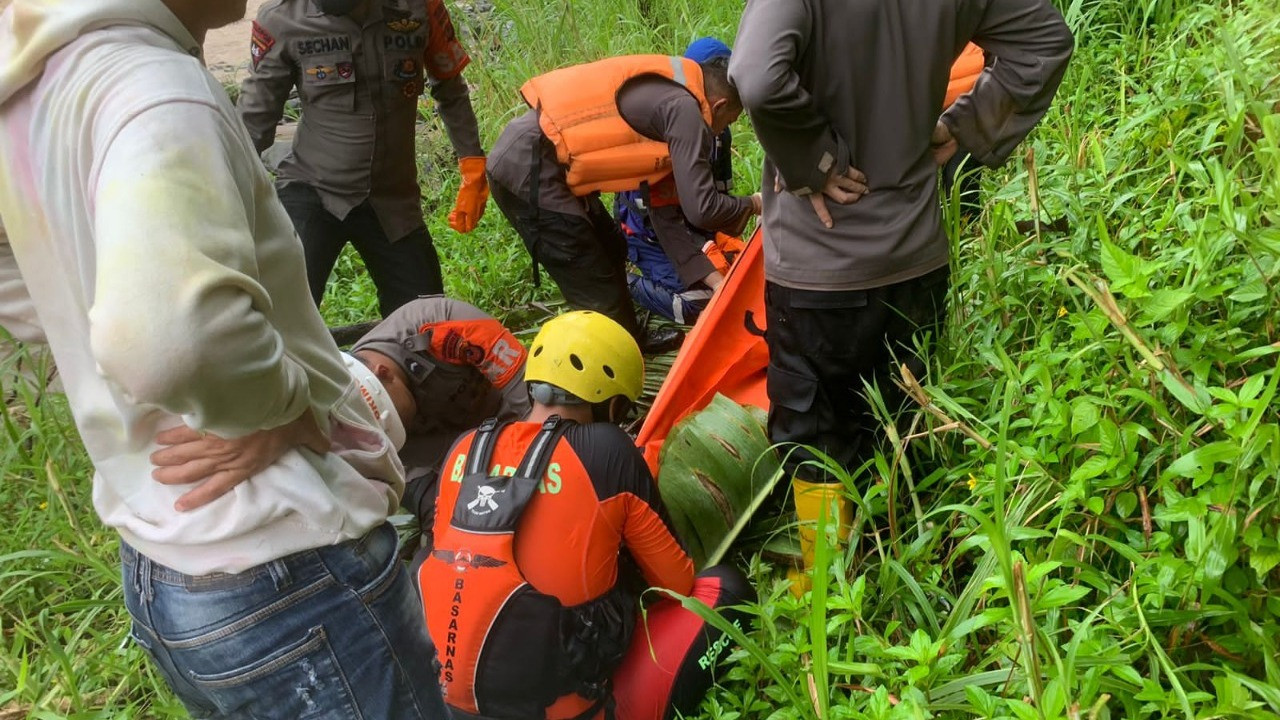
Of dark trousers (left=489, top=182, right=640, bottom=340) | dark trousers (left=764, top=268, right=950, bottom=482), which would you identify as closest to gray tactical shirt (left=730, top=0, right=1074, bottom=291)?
dark trousers (left=764, top=268, right=950, bottom=482)

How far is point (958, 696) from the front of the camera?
1526 mm

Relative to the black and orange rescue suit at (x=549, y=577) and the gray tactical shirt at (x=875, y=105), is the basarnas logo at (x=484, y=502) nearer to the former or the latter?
the black and orange rescue suit at (x=549, y=577)

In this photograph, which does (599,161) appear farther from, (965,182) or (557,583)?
(557,583)

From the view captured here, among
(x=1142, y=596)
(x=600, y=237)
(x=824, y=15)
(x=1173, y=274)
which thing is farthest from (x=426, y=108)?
(x=1142, y=596)

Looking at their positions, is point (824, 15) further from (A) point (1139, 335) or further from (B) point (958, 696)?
(B) point (958, 696)

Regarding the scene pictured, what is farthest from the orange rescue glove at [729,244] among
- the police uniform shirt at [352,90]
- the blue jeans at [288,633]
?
the blue jeans at [288,633]

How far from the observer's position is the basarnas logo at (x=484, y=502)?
2260 mm

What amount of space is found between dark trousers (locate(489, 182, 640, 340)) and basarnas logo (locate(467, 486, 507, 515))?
182 cm

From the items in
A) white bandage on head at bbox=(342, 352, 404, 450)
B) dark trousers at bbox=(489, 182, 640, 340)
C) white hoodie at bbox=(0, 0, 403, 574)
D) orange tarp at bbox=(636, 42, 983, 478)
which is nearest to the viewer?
white hoodie at bbox=(0, 0, 403, 574)

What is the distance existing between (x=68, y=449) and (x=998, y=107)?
3.05 m

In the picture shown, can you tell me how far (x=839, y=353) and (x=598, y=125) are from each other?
174 centimetres

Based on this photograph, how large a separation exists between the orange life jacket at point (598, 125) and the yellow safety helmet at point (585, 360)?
1.19 metres

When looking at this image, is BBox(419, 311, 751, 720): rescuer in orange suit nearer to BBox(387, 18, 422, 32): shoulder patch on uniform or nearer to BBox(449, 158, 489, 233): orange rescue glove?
BBox(387, 18, 422, 32): shoulder patch on uniform

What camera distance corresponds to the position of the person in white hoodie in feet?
3.30
